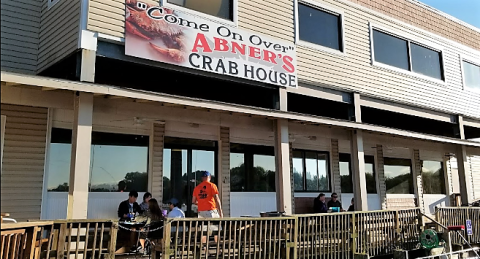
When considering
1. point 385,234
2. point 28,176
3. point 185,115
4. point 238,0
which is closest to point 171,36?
point 185,115

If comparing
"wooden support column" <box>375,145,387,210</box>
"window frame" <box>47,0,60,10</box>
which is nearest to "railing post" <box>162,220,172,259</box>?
"window frame" <box>47,0,60,10</box>

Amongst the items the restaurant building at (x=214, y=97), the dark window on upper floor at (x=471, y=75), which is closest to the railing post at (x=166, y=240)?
the restaurant building at (x=214, y=97)

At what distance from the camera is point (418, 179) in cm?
1606

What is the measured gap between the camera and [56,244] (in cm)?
557

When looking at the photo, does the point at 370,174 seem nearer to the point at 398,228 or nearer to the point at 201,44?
the point at 398,228

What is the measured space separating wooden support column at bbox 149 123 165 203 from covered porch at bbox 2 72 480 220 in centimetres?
2

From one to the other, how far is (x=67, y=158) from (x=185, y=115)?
2.79m

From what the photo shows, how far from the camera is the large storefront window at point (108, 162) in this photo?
872 centimetres

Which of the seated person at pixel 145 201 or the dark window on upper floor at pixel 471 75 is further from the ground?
the dark window on upper floor at pixel 471 75

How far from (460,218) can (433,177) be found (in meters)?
5.84

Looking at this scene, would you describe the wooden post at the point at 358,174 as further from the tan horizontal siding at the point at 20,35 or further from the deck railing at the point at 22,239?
the tan horizontal siding at the point at 20,35

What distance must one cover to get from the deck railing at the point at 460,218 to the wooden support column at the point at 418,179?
3949 millimetres

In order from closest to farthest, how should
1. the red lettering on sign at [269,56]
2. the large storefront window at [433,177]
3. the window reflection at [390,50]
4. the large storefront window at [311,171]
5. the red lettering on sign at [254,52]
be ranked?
the red lettering on sign at [254,52]
the red lettering on sign at [269,56]
the window reflection at [390,50]
the large storefront window at [311,171]
the large storefront window at [433,177]

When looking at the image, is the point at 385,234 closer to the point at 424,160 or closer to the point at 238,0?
the point at 238,0
